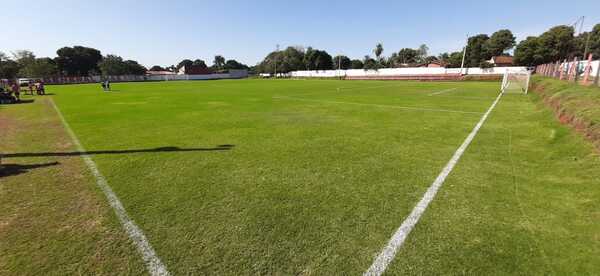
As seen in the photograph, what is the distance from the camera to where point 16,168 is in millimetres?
4922

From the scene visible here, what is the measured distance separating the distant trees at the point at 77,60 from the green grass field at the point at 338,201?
11190 centimetres

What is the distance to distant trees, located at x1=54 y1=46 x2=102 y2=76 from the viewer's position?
88.6m

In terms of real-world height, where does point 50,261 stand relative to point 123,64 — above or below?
below

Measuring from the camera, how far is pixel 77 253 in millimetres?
2574

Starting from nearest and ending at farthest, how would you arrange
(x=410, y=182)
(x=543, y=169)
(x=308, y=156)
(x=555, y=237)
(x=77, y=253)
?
(x=77, y=253), (x=555, y=237), (x=410, y=182), (x=543, y=169), (x=308, y=156)

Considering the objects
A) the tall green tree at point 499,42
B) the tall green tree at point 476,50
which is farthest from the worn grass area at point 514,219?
the tall green tree at point 499,42

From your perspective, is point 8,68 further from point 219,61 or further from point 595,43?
point 595,43

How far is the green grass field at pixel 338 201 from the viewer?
2473 millimetres

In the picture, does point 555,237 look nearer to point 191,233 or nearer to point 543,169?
point 543,169

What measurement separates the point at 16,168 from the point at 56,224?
308 centimetres

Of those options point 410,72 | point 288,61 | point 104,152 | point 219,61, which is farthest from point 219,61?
point 104,152

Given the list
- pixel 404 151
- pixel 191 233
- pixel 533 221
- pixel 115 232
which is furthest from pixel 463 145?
pixel 115 232

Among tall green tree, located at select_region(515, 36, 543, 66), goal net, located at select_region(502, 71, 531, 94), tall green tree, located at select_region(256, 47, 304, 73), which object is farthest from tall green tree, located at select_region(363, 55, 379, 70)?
goal net, located at select_region(502, 71, 531, 94)

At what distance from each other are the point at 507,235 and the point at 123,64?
108322mm
